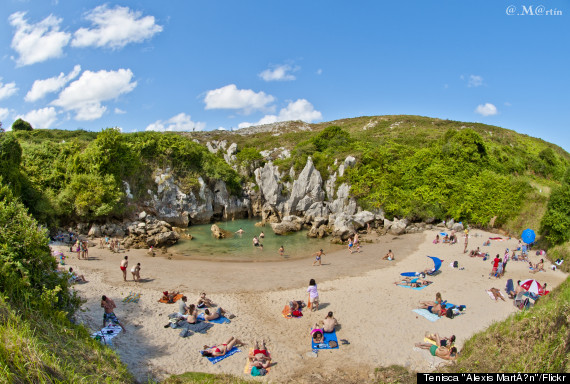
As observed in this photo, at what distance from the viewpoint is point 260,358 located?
9883 millimetres

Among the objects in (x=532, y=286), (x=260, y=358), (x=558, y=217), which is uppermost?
(x=558, y=217)

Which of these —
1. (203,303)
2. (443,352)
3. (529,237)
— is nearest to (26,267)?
(203,303)

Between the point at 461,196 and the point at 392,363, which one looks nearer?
the point at 392,363

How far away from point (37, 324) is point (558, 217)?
27.4 meters

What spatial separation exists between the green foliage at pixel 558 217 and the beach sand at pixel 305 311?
7.35 feet

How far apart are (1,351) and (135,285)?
12.5 metres

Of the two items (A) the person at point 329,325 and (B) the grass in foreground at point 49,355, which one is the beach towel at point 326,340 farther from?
(B) the grass in foreground at point 49,355

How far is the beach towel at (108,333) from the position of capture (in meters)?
10.3

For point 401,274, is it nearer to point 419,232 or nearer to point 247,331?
point 247,331

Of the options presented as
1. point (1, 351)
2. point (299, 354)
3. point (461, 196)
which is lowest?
point (299, 354)

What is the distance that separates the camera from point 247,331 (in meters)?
12.1

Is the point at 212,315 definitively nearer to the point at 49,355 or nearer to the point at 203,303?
the point at 203,303

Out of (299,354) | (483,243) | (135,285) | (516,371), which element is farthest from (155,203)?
(516,371)

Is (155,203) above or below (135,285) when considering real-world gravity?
above
